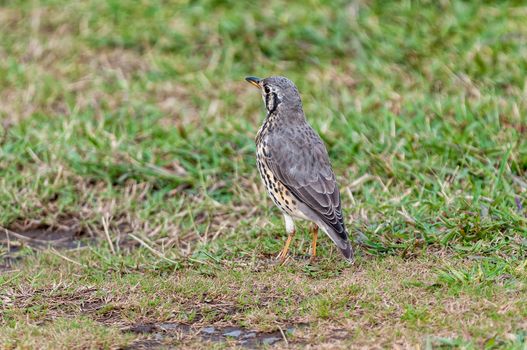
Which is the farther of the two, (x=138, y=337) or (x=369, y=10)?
(x=369, y=10)

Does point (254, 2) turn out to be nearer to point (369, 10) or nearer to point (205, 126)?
point (369, 10)

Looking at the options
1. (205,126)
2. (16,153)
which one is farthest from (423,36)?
(16,153)

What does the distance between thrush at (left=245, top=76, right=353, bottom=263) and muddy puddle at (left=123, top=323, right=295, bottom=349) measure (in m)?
1.07

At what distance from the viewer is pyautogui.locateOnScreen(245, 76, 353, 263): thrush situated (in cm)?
676

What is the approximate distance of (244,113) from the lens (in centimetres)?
973

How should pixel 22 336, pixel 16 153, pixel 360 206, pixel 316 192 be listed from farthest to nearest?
pixel 16 153 → pixel 360 206 → pixel 316 192 → pixel 22 336

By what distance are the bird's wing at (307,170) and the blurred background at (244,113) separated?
48 centimetres

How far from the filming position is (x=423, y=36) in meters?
10.5

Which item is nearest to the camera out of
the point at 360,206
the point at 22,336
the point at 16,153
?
the point at 22,336

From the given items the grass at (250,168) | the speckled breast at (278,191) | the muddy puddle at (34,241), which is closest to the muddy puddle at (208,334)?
the grass at (250,168)

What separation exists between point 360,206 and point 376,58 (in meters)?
3.09

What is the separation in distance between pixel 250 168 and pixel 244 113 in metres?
1.30

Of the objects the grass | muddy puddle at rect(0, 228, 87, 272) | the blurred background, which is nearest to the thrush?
the grass

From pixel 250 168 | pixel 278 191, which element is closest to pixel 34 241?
pixel 250 168
